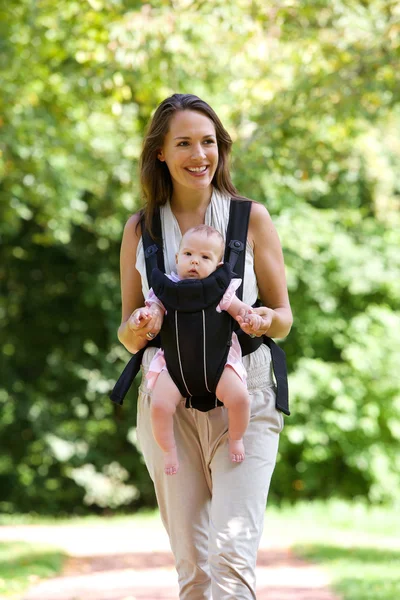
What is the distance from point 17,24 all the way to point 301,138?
9.55 ft

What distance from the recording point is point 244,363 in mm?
3314

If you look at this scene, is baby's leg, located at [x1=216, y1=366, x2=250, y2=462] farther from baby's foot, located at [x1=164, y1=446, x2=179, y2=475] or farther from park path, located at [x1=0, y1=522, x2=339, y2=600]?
park path, located at [x1=0, y1=522, x2=339, y2=600]

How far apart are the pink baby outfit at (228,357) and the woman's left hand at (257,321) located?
2.7 inches

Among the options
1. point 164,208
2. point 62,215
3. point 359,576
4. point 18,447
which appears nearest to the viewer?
point 164,208

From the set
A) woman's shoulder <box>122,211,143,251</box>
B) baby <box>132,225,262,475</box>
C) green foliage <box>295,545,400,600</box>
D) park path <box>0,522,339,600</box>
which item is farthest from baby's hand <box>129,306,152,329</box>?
park path <box>0,522,339,600</box>

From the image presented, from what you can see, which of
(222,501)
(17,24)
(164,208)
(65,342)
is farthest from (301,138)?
(65,342)

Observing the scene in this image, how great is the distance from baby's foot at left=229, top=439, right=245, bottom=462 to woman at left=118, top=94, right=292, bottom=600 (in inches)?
1.6

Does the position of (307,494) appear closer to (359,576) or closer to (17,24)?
(359,576)

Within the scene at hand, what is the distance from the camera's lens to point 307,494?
1477 centimetres

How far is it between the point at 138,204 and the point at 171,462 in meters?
9.88

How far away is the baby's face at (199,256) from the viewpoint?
319cm

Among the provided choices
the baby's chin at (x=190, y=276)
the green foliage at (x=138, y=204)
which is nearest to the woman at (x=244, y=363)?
the baby's chin at (x=190, y=276)

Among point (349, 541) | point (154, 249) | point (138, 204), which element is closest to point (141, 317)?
point (154, 249)

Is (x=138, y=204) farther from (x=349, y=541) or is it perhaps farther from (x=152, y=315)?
(x=152, y=315)
